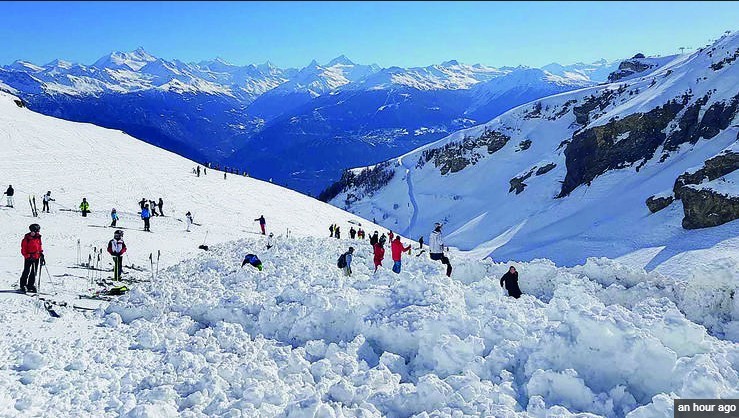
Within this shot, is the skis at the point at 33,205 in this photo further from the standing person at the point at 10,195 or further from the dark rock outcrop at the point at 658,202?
the dark rock outcrop at the point at 658,202

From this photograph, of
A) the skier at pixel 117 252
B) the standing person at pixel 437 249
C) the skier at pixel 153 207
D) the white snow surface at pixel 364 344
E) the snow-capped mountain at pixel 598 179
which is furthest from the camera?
the snow-capped mountain at pixel 598 179

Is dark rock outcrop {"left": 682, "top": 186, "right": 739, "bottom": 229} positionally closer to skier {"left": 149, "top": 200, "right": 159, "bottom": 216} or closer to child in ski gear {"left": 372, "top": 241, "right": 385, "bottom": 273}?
child in ski gear {"left": 372, "top": 241, "right": 385, "bottom": 273}

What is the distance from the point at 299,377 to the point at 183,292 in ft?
21.0

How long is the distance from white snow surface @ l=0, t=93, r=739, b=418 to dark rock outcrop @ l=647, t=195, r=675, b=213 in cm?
2359

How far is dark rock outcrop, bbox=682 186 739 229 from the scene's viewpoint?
30.2m

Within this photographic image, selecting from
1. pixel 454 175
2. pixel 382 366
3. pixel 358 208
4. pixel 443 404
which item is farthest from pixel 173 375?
pixel 358 208

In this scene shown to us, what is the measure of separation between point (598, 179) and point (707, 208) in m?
26.7

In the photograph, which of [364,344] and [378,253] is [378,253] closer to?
[378,253]

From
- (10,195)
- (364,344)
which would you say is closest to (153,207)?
(10,195)

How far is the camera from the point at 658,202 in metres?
36.7

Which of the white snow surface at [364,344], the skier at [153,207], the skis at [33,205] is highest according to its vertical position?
the skis at [33,205]

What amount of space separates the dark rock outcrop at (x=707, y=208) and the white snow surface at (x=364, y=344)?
18.9 metres

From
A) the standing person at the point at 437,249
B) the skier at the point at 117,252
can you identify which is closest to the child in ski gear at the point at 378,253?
the standing person at the point at 437,249

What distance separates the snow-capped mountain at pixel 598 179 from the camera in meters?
33.2
